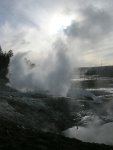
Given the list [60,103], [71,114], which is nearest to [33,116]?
[71,114]

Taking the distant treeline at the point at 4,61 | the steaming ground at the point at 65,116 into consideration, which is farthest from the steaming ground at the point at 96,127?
the distant treeline at the point at 4,61

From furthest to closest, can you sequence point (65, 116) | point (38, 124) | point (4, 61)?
point (4, 61)
point (65, 116)
point (38, 124)

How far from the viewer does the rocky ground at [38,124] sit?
15648 mm

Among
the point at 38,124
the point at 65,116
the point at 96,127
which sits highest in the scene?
the point at 65,116

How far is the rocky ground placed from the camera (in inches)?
616

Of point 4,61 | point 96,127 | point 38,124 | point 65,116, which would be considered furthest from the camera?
point 4,61

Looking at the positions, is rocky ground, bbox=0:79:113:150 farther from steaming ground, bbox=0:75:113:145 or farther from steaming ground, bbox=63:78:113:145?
steaming ground, bbox=63:78:113:145

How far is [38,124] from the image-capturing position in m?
24.9

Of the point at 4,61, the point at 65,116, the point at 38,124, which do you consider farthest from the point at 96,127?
the point at 4,61

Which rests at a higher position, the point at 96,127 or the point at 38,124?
the point at 38,124

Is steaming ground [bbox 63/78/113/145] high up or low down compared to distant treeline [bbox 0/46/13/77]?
down

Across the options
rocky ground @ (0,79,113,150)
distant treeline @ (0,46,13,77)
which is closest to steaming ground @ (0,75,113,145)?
rocky ground @ (0,79,113,150)

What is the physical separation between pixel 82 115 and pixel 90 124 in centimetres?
417

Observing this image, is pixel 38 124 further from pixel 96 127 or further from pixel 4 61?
pixel 4 61
